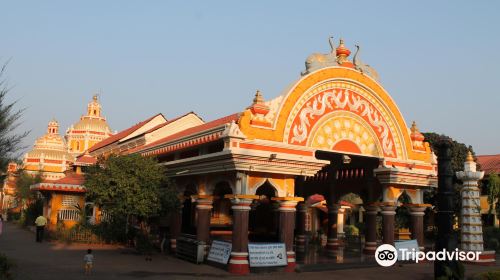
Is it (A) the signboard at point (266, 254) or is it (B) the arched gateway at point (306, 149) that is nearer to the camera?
(A) the signboard at point (266, 254)

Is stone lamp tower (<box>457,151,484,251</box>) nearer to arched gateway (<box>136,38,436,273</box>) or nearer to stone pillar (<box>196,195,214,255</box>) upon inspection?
arched gateway (<box>136,38,436,273</box>)

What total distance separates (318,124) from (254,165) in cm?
305

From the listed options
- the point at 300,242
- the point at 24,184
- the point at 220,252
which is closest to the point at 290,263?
the point at 220,252

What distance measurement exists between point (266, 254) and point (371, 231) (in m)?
7.56

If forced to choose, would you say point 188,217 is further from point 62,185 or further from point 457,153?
point 457,153

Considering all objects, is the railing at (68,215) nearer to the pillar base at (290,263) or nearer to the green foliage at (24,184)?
the pillar base at (290,263)

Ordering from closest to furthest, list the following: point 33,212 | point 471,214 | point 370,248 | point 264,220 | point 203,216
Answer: point 203,216
point 471,214
point 370,248
point 264,220
point 33,212

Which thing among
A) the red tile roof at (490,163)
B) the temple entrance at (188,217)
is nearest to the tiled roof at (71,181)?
the temple entrance at (188,217)

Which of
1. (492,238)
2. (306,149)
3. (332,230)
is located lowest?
(492,238)

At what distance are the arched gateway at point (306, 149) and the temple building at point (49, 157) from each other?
1596 inches

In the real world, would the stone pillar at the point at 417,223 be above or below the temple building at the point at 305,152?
below

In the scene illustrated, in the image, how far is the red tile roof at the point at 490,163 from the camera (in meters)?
37.8

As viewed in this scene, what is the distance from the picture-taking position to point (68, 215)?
2586cm

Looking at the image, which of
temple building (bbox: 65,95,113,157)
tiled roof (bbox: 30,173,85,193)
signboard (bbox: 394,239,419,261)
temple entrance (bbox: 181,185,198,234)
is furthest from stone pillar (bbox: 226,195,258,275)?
temple building (bbox: 65,95,113,157)
